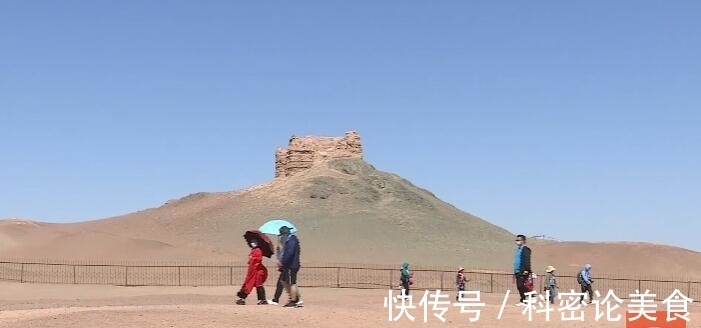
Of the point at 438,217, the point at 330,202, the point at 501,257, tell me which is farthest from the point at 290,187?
the point at 501,257

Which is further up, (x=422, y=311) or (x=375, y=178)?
(x=375, y=178)

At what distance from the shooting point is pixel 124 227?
85312mm

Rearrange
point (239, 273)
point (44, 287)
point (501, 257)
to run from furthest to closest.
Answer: point (501, 257) < point (239, 273) < point (44, 287)

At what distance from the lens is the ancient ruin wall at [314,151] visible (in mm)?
93250

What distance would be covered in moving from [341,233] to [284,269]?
53.3m

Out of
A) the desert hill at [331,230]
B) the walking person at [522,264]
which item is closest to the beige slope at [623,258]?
the desert hill at [331,230]

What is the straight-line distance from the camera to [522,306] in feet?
62.0

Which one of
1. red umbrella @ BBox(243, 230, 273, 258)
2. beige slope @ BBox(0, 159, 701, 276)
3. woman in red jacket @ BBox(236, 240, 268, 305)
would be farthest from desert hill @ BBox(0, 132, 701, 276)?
woman in red jacket @ BBox(236, 240, 268, 305)

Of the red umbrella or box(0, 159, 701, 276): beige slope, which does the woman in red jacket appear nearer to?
the red umbrella

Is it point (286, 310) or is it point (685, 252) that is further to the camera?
point (685, 252)

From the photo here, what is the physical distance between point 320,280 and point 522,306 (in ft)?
84.8

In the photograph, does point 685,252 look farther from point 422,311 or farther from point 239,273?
point 422,311

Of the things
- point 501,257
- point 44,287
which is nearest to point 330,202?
point 501,257

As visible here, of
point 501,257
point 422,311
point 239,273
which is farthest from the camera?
point 501,257
